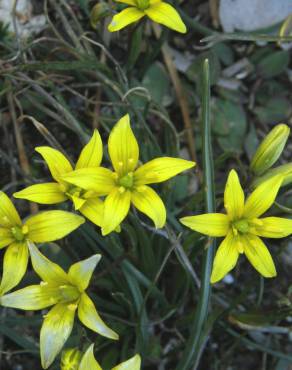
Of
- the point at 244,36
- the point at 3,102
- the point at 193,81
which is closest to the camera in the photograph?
the point at 244,36

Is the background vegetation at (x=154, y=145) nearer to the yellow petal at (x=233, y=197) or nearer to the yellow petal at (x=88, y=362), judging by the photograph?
the yellow petal at (x=233, y=197)

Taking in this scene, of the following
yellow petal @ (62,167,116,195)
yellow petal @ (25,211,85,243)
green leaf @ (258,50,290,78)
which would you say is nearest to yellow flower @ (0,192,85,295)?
yellow petal @ (25,211,85,243)

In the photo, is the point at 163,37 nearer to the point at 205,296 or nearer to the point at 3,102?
the point at 3,102

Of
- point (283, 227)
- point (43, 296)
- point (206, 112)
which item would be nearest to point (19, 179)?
point (43, 296)

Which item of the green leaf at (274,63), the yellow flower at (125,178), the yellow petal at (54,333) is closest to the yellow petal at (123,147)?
the yellow flower at (125,178)

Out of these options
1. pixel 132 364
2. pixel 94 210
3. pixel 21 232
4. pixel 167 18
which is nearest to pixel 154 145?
pixel 167 18
